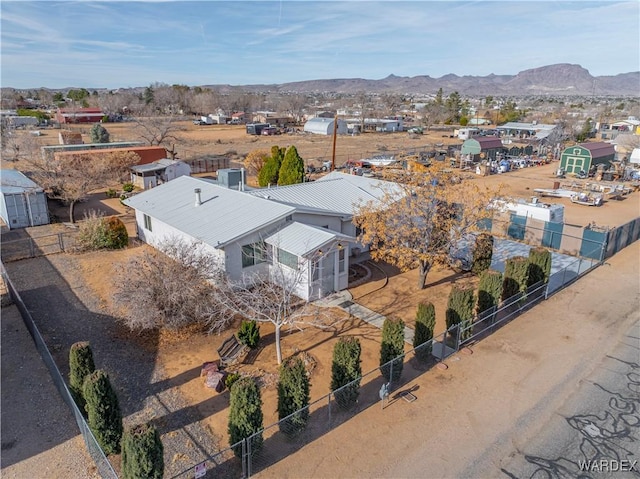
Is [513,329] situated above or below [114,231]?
below

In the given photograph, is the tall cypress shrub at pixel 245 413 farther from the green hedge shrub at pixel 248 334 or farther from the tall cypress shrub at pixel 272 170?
the tall cypress shrub at pixel 272 170

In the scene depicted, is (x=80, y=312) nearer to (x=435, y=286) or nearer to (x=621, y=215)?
(x=435, y=286)

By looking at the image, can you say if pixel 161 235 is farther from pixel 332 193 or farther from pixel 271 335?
pixel 271 335

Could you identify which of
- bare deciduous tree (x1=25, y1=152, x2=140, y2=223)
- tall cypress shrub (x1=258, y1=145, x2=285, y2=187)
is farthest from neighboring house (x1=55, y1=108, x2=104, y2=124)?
tall cypress shrub (x1=258, y1=145, x2=285, y2=187)

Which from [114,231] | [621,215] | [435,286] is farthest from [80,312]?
[621,215]

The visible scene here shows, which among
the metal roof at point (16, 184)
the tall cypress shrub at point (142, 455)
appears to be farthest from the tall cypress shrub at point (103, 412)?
the metal roof at point (16, 184)

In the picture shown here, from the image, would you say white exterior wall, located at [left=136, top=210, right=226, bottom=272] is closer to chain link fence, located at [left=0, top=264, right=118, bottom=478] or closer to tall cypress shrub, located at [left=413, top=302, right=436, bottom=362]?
chain link fence, located at [left=0, top=264, right=118, bottom=478]
